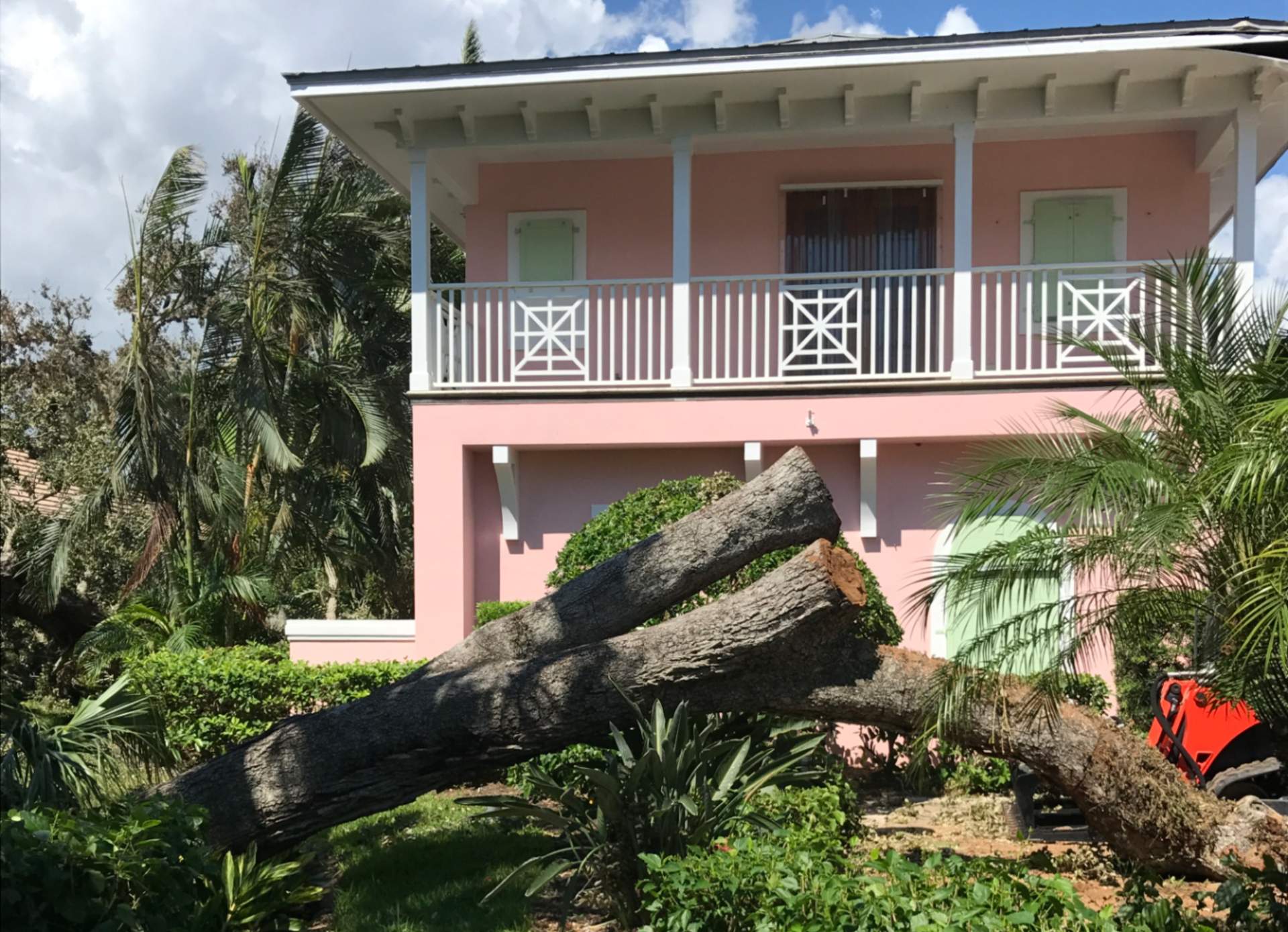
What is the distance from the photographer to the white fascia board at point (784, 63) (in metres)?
10.2

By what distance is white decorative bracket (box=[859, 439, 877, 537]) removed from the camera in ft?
36.3

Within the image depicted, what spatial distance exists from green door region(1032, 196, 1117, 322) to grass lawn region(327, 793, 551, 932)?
7.89 m

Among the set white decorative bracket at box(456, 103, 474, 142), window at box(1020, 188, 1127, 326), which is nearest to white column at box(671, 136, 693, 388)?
white decorative bracket at box(456, 103, 474, 142)

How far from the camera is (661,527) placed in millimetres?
8703

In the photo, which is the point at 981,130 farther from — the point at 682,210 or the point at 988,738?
the point at 988,738

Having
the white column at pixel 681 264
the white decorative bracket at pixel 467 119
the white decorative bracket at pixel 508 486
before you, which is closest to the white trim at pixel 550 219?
the white decorative bracket at pixel 467 119

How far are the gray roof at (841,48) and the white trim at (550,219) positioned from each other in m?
2.45

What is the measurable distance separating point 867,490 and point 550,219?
15.6 ft

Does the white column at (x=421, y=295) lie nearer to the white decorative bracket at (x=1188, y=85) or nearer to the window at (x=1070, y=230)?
the window at (x=1070, y=230)

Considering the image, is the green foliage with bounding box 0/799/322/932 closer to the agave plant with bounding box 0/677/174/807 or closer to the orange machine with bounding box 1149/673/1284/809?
the agave plant with bounding box 0/677/174/807

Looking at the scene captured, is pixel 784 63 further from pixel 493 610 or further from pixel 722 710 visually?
pixel 722 710

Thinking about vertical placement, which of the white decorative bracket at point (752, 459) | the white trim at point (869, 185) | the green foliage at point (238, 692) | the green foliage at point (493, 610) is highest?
the white trim at point (869, 185)

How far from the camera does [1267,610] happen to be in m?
4.48

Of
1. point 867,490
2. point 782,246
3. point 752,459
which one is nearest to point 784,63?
point 782,246
